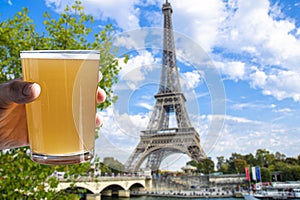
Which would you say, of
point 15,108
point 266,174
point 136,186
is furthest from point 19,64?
point 266,174

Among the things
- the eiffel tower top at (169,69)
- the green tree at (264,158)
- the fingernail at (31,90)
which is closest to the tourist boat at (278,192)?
the green tree at (264,158)

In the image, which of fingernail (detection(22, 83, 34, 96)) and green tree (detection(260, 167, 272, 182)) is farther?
green tree (detection(260, 167, 272, 182))

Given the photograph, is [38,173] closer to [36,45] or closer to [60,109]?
[36,45]

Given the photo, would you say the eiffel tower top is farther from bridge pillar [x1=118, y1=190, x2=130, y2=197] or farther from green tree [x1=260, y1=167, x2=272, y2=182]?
green tree [x1=260, y1=167, x2=272, y2=182]

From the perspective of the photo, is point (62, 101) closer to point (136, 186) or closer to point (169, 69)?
point (169, 69)

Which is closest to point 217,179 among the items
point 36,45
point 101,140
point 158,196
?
point 158,196

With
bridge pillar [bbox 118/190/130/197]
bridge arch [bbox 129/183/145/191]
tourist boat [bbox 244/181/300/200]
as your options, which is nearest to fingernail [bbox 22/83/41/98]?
tourist boat [bbox 244/181/300/200]
